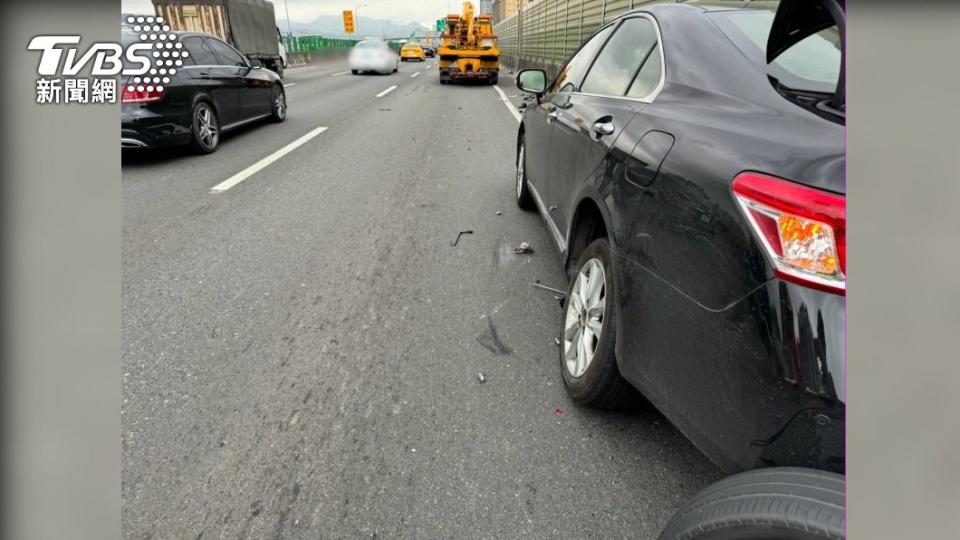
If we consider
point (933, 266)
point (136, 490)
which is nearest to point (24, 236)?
point (136, 490)

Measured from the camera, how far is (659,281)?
1702 mm

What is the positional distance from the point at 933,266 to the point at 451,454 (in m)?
1.70

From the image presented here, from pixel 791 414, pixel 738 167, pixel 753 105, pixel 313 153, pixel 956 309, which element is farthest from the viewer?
pixel 313 153

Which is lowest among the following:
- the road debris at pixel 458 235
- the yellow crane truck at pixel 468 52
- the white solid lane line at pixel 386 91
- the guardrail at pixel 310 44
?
the road debris at pixel 458 235

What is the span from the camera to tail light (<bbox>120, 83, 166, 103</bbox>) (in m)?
6.38

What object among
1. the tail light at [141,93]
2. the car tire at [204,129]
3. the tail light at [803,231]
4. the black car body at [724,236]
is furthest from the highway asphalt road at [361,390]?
the car tire at [204,129]

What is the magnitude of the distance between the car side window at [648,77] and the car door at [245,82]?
24.9 feet

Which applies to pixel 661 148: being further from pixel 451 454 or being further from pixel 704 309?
pixel 451 454

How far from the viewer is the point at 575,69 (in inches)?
147

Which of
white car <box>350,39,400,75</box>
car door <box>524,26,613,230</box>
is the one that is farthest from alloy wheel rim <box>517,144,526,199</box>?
white car <box>350,39,400,75</box>

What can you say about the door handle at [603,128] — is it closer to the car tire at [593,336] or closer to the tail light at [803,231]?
the car tire at [593,336]

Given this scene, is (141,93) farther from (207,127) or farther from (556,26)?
(556,26)

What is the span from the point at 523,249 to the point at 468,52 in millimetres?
17467

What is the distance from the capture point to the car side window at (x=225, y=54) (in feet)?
27.5
